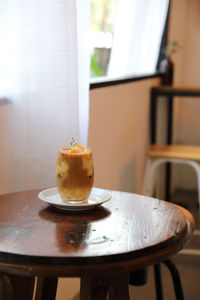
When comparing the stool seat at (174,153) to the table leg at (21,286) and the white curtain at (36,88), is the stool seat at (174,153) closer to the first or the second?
the white curtain at (36,88)

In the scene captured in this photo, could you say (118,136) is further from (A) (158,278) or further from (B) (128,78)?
(A) (158,278)

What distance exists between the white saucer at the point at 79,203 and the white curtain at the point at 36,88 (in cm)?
32

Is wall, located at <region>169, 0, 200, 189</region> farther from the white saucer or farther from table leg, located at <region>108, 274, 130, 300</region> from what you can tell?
table leg, located at <region>108, 274, 130, 300</region>

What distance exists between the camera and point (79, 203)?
3.76ft

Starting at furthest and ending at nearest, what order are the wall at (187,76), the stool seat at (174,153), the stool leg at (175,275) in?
1. the wall at (187,76)
2. the stool seat at (174,153)
3. the stool leg at (175,275)

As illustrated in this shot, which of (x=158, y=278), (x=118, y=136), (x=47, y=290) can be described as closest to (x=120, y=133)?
(x=118, y=136)

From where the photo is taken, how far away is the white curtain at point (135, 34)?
2748 millimetres

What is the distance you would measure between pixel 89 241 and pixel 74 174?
0.23 metres

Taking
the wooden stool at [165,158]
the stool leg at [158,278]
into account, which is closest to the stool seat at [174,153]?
the wooden stool at [165,158]

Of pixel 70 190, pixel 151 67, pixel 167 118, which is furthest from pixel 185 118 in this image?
pixel 70 190

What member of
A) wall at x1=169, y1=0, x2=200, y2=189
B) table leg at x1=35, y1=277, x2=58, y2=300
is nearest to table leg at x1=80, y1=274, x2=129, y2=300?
table leg at x1=35, y1=277, x2=58, y2=300

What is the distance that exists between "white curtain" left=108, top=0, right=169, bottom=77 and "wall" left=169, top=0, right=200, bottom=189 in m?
0.58

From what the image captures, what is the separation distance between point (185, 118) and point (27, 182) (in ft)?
8.59

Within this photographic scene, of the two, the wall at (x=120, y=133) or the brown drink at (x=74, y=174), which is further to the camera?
the wall at (x=120, y=133)
